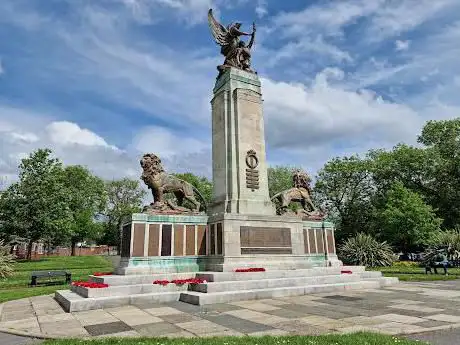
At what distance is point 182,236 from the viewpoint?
16125 millimetres

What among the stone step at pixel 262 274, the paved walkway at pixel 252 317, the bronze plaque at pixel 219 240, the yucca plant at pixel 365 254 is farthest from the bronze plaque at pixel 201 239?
the yucca plant at pixel 365 254

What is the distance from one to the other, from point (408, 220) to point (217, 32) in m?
29.1

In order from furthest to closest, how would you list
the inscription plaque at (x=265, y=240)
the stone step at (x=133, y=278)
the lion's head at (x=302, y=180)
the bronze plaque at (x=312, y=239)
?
the lion's head at (x=302, y=180) → the bronze plaque at (x=312, y=239) → the inscription plaque at (x=265, y=240) → the stone step at (x=133, y=278)

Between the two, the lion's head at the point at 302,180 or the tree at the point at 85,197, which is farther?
the tree at the point at 85,197

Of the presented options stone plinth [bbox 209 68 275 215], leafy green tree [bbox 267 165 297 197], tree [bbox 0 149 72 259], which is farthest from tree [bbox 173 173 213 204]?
stone plinth [bbox 209 68 275 215]

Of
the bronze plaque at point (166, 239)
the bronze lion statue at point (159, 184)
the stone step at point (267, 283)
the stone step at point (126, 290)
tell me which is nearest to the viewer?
A: the stone step at point (126, 290)

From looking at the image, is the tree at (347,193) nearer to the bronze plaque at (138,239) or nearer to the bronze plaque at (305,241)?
the bronze plaque at (305,241)

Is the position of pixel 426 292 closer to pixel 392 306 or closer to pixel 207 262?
pixel 392 306

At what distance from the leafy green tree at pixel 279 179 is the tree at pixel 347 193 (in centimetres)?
432

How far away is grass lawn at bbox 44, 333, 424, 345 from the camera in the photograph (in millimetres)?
6039

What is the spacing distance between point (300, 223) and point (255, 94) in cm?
705

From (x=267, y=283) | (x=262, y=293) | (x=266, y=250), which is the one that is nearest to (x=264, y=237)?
(x=266, y=250)

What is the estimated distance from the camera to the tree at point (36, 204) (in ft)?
116

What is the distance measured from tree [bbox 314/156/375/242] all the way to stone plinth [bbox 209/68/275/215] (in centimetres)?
3342
